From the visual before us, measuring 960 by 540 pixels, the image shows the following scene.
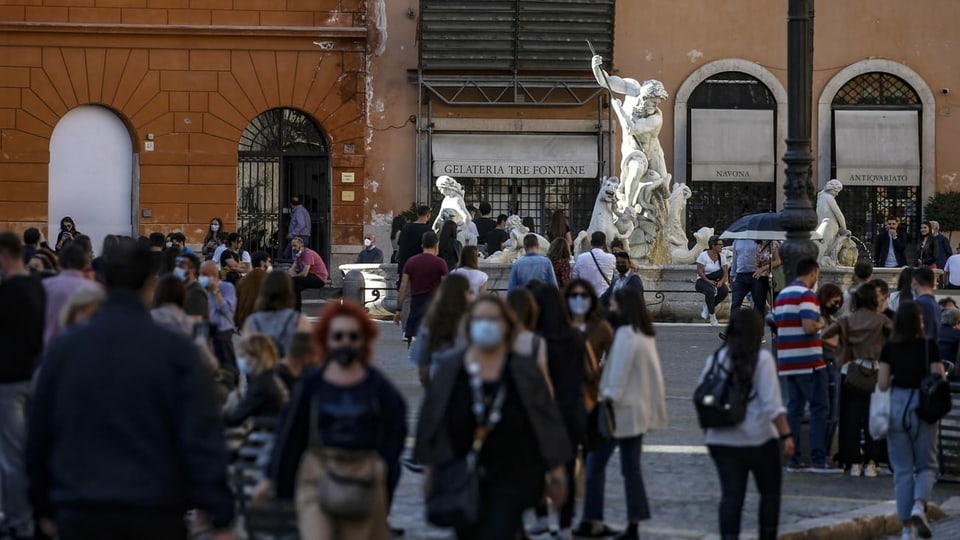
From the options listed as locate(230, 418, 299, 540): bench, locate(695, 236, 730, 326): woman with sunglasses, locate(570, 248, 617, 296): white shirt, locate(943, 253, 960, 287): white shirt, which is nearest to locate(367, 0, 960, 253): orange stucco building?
locate(943, 253, 960, 287): white shirt

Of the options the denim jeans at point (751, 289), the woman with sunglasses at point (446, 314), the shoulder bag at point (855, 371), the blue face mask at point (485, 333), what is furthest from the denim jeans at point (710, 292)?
the blue face mask at point (485, 333)

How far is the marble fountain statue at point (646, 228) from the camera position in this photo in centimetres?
2656

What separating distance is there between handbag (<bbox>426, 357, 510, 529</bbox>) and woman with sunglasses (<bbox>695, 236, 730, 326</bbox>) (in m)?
18.2

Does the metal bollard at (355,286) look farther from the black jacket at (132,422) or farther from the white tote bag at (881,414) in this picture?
the black jacket at (132,422)

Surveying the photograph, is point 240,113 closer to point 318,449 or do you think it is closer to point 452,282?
point 452,282

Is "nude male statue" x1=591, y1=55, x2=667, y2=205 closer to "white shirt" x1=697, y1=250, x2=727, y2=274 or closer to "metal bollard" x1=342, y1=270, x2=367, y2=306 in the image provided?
"white shirt" x1=697, y1=250, x2=727, y2=274

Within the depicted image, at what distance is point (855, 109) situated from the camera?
3806 cm

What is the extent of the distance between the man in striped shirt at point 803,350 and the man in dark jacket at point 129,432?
745 centimetres

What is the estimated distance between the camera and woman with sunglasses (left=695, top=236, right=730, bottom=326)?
25547mm

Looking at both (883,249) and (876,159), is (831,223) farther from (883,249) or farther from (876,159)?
(876,159)

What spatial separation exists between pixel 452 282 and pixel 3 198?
27.3 m

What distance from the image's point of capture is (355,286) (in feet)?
90.0

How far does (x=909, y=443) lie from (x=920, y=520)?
47cm

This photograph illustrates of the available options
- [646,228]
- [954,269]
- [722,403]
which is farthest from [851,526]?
[954,269]
